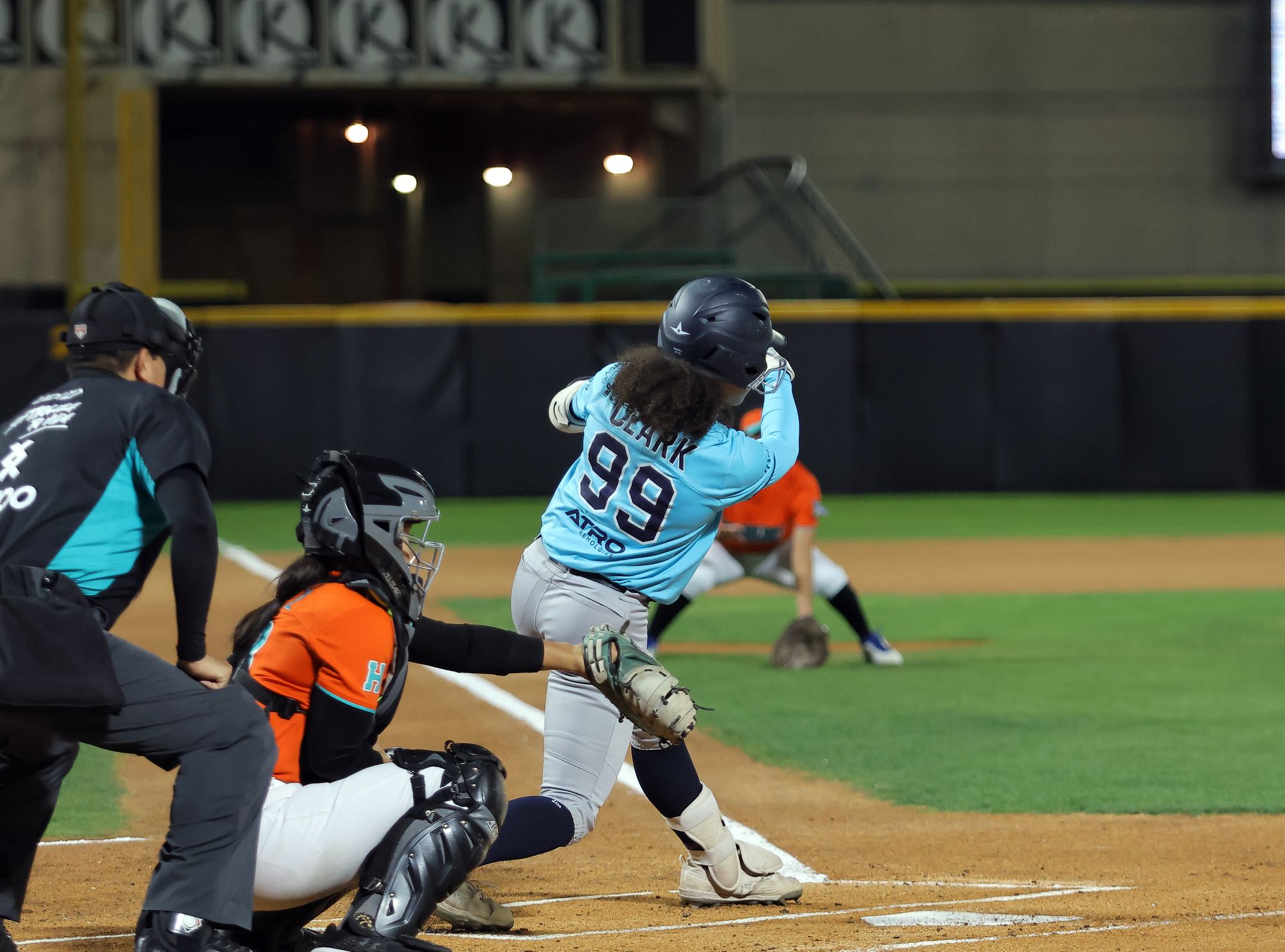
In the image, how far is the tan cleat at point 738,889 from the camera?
191 inches

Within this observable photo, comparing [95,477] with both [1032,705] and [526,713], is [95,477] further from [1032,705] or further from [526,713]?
[1032,705]

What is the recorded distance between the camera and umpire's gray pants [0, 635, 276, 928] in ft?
11.7

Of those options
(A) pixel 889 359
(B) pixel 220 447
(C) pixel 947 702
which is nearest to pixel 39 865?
(C) pixel 947 702

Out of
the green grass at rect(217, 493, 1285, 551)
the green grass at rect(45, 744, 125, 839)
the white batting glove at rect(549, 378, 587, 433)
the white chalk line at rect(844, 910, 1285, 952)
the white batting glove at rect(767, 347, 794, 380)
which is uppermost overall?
the white batting glove at rect(767, 347, 794, 380)

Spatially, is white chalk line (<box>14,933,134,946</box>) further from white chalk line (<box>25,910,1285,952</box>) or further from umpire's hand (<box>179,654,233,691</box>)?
umpire's hand (<box>179,654,233,691</box>)

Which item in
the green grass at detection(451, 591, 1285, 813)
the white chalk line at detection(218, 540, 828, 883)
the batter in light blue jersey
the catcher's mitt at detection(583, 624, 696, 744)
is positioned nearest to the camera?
the catcher's mitt at detection(583, 624, 696, 744)

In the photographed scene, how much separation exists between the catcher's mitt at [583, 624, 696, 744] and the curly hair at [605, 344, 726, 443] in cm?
64

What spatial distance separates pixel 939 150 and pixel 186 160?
489 inches

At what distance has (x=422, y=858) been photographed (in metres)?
3.74

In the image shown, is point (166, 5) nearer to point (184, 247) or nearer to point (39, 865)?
point (184, 247)

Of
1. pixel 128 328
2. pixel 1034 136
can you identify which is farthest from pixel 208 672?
pixel 1034 136

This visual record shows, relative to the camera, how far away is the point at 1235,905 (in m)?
4.74

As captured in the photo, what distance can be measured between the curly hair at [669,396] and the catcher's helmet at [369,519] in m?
0.89

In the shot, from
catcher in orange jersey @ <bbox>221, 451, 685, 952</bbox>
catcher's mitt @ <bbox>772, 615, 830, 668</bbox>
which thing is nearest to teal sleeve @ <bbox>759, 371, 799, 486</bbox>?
catcher in orange jersey @ <bbox>221, 451, 685, 952</bbox>
